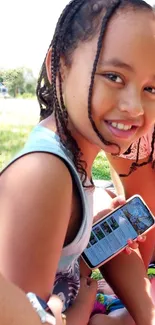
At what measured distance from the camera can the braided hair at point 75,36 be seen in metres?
1.07

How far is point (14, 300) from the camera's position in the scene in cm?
73

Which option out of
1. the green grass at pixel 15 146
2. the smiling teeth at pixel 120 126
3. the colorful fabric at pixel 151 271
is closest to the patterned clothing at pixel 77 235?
the smiling teeth at pixel 120 126

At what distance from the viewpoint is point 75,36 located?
110 centimetres

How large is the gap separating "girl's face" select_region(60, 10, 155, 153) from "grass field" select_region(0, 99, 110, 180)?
1.78 meters

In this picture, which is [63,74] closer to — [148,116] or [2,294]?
[148,116]

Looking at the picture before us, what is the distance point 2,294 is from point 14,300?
3 centimetres

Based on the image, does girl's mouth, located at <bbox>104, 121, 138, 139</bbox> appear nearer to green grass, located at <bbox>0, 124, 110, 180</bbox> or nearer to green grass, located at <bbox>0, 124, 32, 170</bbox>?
green grass, located at <bbox>0, 124, 110, 180</bbox>

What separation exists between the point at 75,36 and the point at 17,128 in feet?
10.9

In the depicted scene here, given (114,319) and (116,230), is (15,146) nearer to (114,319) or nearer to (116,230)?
(116,230)

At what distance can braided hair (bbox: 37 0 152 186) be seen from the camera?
107cm

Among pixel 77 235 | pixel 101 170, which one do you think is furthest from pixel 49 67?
pixel 101 170

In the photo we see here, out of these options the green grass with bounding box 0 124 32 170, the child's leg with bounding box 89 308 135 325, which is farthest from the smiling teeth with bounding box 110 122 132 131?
the green grass with bounding box 0 124 32 170

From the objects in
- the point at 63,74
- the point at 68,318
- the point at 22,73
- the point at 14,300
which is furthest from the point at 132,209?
the point at 22,73

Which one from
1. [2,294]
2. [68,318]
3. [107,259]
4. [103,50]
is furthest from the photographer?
[107,259]
